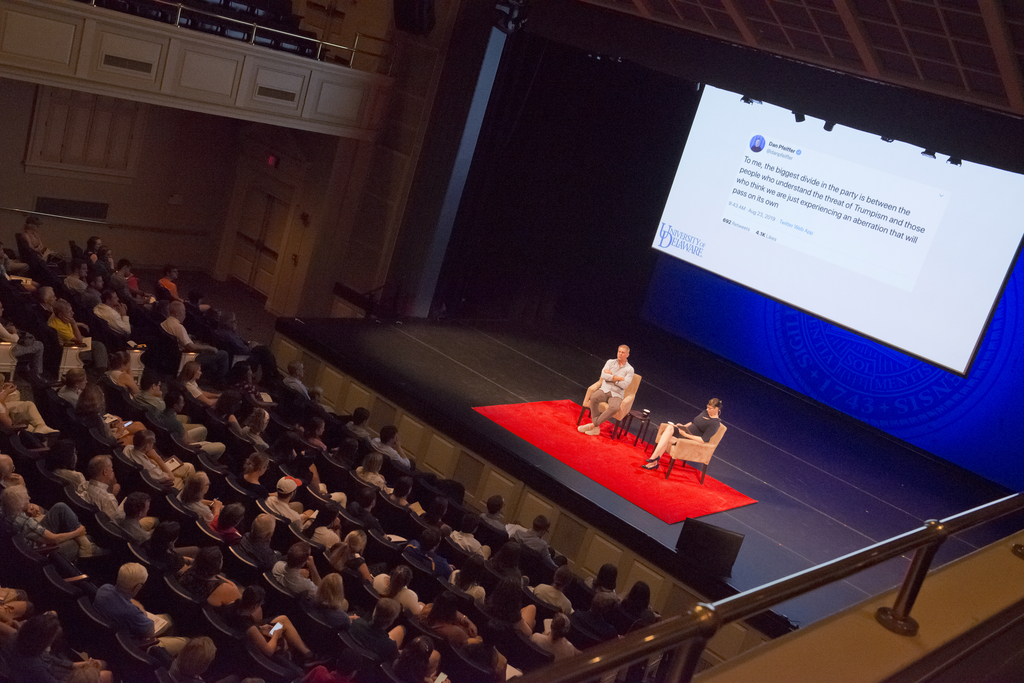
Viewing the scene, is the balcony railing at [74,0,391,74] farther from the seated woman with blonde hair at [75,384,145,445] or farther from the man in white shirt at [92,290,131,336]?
the seated woman with blonde hair at [75,384,145,445]

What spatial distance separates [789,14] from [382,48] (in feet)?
18.4

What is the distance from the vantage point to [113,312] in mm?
8172

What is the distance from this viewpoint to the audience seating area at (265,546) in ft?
12.9

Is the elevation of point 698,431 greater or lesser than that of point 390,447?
greater

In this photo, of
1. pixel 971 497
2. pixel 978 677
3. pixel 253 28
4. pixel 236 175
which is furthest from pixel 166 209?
pixel 978 677

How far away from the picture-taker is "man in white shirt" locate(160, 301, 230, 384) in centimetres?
850

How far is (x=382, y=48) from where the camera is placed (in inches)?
459

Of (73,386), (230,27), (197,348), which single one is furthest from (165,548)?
(230,27)

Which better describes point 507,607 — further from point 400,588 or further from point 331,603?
point 331,603

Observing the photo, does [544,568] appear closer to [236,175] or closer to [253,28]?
[253,28]

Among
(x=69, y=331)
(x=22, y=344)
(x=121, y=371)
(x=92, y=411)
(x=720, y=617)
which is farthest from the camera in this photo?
(x=69, y=331)

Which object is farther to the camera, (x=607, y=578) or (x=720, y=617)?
(x=607, y=578)

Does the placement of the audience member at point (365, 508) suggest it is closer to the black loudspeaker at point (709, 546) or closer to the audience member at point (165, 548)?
the audience member at point (165, 548)

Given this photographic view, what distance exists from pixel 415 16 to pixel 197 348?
492 cm
